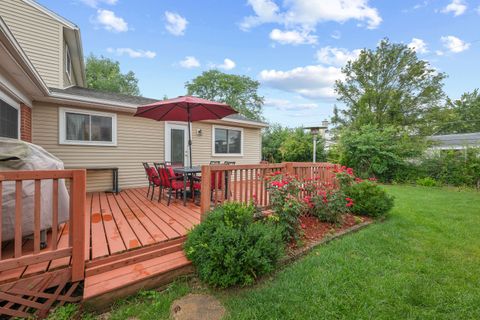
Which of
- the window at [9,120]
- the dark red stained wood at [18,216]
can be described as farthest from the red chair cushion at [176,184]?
the window at [9,120]

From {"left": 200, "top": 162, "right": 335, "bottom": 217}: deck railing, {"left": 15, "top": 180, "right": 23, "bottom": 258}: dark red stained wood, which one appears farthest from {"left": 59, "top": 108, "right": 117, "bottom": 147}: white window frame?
{"left": 15, "top": 180, "right": 23, "bottom": 258}: dark red stained wood

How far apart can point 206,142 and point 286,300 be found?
264 inches

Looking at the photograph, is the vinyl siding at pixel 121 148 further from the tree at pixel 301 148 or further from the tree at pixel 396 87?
the tree at pixel 396 87

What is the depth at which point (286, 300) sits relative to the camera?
2.15 meters

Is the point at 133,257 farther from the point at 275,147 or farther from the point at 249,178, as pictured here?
the point at 275,147

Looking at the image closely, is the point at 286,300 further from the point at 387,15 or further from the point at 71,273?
the point at 387,15

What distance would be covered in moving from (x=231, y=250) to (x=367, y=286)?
1.53 m

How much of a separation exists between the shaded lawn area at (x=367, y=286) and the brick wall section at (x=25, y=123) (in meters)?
4.76

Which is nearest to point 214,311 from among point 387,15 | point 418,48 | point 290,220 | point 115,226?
point 290,220

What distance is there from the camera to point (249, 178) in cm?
402

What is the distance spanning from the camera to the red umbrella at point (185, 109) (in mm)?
4520

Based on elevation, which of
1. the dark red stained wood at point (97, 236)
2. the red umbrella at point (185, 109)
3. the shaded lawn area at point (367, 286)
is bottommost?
the shaded lawn area at point (367, 286)

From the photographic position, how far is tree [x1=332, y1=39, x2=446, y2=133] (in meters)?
15.7

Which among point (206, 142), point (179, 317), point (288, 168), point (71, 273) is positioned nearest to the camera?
point (179, 317)
